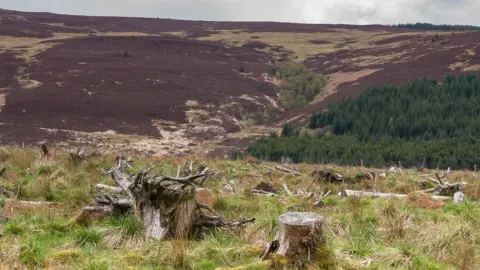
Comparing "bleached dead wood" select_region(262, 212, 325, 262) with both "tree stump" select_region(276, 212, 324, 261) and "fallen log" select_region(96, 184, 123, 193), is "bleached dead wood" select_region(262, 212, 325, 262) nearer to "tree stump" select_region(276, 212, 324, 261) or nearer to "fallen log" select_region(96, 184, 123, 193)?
"tree stump" select_region(276, 212, 324, 261)

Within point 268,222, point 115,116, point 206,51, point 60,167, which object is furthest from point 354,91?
point 268,222

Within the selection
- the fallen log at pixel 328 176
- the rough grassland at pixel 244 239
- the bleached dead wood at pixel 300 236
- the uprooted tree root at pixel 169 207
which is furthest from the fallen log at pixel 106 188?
the fallen log at pixel 328 176

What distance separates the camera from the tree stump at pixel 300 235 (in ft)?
14.6

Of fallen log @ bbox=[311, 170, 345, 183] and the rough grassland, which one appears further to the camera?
fallen log @ bbox=[311, 170, 345, 183]

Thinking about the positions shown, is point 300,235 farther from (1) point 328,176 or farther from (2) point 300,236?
(1) point 328,176

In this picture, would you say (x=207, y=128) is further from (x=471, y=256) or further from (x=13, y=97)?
(x=471, y=256)

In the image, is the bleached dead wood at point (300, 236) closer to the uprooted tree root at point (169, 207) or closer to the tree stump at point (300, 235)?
the tree stump at point (300, 235)

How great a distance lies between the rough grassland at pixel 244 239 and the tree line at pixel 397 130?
19.7 meters

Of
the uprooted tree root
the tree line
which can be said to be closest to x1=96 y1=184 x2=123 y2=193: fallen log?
the uprooted tree root

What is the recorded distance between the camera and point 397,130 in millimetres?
41156

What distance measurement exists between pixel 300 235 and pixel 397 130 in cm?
3896

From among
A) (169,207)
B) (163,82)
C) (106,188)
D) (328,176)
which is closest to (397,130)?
(163,82)

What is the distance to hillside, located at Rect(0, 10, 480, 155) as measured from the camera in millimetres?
41688

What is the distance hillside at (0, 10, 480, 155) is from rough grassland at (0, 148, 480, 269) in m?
22.9
